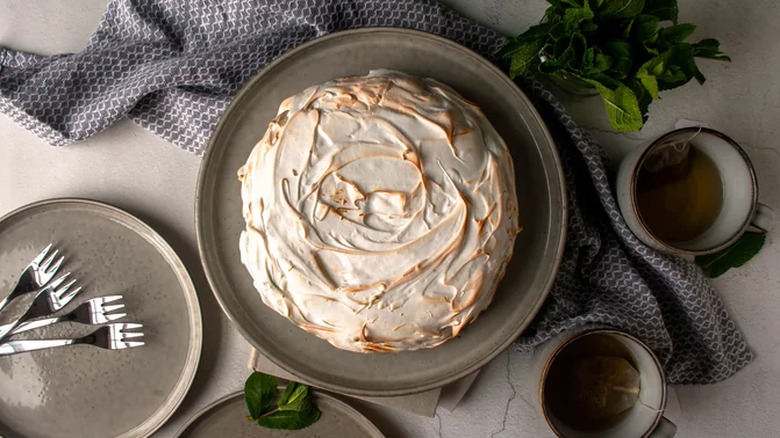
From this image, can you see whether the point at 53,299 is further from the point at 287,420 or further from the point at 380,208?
the point at 380,208

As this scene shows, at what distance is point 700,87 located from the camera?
143 centimetres

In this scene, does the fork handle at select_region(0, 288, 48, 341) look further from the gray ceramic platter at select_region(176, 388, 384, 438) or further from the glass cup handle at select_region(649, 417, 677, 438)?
the glass cup handle at select_region(649, 417, 677, 438)

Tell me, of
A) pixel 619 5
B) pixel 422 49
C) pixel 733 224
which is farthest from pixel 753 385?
pixel 422 49

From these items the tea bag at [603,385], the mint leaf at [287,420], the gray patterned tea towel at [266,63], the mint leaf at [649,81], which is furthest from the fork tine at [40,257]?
the mint leaf at [649,81]

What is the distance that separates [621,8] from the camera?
110 cm

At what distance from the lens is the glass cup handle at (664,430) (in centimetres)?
126

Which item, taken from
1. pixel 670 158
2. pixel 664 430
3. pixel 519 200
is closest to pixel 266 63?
pixel 519 200

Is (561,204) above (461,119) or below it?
below

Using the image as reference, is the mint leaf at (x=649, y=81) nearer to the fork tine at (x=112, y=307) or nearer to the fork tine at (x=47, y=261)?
the fork tine at (x=112, y=307)

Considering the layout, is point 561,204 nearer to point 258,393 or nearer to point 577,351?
point 577,351

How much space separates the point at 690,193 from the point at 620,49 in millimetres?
393

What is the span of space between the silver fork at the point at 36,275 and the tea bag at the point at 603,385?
1.20 metres

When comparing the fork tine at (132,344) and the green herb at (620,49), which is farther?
the fork tine at (132,344)

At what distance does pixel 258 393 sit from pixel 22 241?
657 mm
